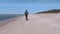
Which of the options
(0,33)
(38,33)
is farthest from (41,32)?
(0,33)

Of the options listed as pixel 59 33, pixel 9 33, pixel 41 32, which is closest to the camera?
pixel 59 33

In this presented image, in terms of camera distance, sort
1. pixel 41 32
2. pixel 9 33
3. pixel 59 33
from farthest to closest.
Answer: pixel 9 33, pixel 41 32, pixel 59 33

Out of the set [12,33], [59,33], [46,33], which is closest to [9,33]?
[12,33]

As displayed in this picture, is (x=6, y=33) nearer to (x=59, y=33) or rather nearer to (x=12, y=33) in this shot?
(x=12, y=33)

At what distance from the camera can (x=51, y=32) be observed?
1070cm

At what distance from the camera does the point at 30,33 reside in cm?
1098

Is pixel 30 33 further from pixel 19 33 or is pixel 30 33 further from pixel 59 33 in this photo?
pixel 59 33

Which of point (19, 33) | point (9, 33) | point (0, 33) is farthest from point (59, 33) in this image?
point (0, 33)

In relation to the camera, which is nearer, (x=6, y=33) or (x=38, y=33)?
(x=38, y=33)

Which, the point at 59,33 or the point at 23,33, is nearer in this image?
the point at 59,33

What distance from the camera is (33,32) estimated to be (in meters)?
11.2

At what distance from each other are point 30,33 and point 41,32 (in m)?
0.77

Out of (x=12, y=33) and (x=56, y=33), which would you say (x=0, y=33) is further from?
(x=56, y=33)

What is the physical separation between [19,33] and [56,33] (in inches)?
105
